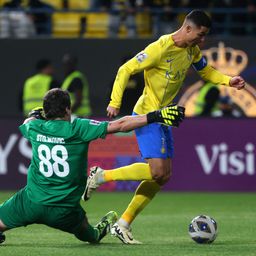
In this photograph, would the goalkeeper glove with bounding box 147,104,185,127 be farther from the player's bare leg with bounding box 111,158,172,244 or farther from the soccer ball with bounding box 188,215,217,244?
the soccer ball with bounding box 188,215,217,244

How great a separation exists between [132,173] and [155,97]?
78 cm

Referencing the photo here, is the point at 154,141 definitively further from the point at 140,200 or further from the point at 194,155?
the point at 194,155

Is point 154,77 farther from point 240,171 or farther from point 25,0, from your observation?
point 25,0

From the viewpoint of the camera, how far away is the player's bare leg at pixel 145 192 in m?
9.83

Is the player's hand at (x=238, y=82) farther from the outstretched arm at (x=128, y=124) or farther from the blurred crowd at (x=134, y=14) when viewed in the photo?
the blurred crowd at (x=134, y=14)

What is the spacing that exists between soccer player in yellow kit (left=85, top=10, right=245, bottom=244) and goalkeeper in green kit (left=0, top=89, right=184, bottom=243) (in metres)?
0.99

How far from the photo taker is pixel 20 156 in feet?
54.1

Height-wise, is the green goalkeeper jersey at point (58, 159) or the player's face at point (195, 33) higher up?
the player's face at point (195, 33)

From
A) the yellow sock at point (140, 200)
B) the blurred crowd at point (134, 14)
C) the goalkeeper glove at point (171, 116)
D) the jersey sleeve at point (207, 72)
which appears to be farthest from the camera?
the blurred crowd at point (134, 14)

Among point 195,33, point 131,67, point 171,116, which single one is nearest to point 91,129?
point 171,116

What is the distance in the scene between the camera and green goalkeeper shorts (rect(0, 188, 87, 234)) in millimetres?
8914

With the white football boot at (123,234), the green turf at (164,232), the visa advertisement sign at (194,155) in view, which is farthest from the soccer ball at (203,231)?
the visa advertisement sign at (194,155)

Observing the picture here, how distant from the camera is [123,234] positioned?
9.73 m

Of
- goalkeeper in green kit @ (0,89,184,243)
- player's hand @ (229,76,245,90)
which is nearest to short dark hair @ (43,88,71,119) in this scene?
goalkeeper in green kit @ (0,89,184,243)
